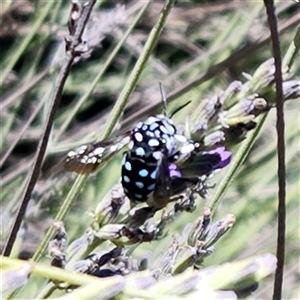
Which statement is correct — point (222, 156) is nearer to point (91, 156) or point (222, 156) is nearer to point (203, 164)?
point (203, 164)

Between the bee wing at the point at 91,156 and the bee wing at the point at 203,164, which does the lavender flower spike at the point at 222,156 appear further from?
the bee wing at the point at 91,156

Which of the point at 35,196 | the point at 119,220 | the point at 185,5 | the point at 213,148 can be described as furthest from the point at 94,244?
the point at 185,5

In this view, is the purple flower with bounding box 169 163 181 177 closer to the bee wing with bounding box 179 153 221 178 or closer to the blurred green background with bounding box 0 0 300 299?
the bee wing with bounding box 179 153 221 178

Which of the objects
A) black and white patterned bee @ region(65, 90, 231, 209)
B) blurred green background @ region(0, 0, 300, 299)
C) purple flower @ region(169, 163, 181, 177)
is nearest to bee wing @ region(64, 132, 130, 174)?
black and white patterned bee @ region(65, 90, 231, 209)

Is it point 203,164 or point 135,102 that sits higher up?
point 135,102

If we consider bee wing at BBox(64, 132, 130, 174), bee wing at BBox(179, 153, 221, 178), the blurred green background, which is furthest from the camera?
the blurred green background

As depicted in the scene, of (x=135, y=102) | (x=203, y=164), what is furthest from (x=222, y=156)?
(x=135, y=102)

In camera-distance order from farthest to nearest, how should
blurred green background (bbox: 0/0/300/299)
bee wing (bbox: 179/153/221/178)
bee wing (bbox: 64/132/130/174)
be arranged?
blurred green background (bbox: 0/0/300/299)
bee wing (bbox: 64/132/130/174)
bee wing (bbox: 179/153/221/178)

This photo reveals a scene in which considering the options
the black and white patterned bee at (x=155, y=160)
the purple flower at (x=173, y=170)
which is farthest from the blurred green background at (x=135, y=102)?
the purple flower at (x=173, y=170)
